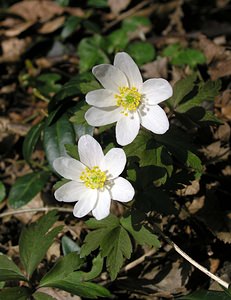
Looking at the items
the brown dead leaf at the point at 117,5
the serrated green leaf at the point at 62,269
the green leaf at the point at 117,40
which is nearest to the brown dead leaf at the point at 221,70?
the green leaf at the point at 117,40

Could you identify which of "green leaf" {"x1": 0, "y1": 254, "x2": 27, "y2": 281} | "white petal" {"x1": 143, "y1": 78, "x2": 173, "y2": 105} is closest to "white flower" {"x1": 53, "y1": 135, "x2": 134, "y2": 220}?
"white petal" {"x1": 143, "y1": 78, "x2": 173, "y2": 105}

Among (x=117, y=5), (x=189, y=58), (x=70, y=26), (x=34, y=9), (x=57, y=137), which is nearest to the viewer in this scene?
(x=57, y=137)

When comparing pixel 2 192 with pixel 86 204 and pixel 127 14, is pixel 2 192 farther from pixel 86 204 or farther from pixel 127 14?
pixel 127 14

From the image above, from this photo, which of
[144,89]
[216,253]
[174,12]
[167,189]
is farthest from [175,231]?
[174,12]

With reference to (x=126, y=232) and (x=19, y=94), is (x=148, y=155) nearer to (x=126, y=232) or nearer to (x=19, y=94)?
(x=126, y=232)

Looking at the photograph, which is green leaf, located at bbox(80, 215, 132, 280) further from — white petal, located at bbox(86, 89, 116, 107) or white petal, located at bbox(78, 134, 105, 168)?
white petal, located at bbox(86, 89, 116, 107)

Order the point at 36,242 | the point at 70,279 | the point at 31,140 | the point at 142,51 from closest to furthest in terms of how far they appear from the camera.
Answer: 1. the point at 70,279
2. the point at 36,242
3. the point at 31,140
4. the point at 142,51

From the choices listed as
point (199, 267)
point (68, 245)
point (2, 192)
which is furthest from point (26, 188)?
point (199, 267)

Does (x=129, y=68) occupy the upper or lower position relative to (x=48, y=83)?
upper
